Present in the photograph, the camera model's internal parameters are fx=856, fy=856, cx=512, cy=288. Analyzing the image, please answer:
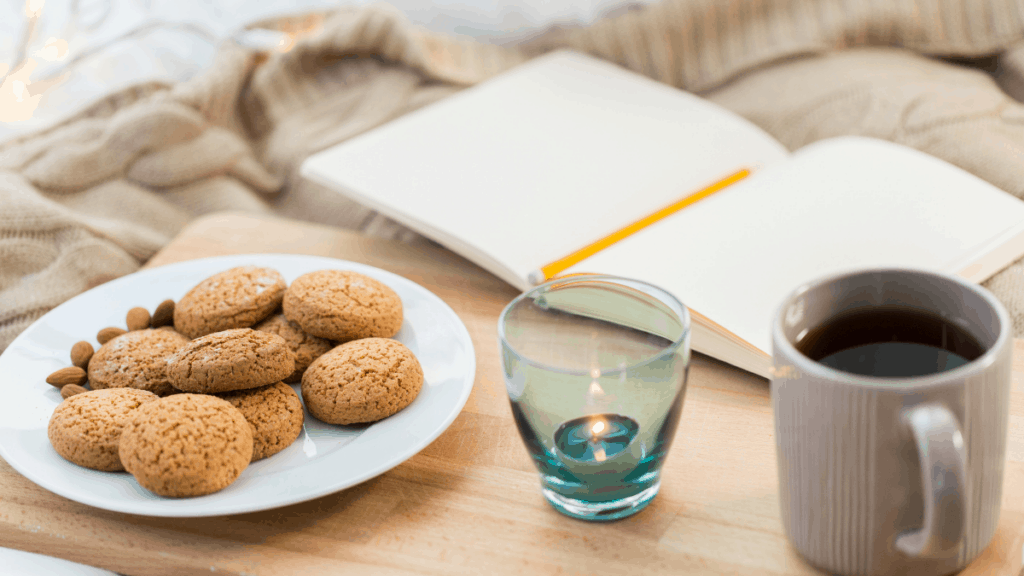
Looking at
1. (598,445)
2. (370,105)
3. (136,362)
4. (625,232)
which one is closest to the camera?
(598,445)

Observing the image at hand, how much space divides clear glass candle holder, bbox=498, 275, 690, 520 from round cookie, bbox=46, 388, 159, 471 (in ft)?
0.74

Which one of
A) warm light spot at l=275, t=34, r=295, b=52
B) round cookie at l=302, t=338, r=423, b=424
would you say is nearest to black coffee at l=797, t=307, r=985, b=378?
round cookie at l=302, t=338, r=423, b=424

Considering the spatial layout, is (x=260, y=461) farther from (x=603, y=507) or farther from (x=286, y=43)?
(x=286, y=43)

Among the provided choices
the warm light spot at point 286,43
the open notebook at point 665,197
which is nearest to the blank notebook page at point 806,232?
the open notebook at point 665,197

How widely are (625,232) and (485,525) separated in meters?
0.32

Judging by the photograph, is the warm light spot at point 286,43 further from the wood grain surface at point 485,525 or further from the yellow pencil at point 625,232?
the wood grain surface at point 485,525

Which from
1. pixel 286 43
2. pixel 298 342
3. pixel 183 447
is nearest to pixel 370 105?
pixel 286 43

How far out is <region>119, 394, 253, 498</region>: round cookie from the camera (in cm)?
44

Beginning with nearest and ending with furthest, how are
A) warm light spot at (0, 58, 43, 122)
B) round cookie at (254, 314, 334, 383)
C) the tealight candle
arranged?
the tealight candle → round cookie at (254, 314, 334, 383) → warm light spot at (0, 58, 43, 122)

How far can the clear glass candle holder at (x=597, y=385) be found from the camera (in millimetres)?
420

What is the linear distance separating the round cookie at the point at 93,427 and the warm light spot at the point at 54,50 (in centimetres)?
73

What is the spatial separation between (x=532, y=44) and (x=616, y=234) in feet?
1.57

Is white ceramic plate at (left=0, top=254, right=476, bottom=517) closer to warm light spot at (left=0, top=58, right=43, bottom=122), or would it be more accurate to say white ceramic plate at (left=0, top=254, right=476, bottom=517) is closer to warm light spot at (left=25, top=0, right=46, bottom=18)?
warm light spot at (left=0, top=58, right=43, bottom=122)

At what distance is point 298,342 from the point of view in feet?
1.84
